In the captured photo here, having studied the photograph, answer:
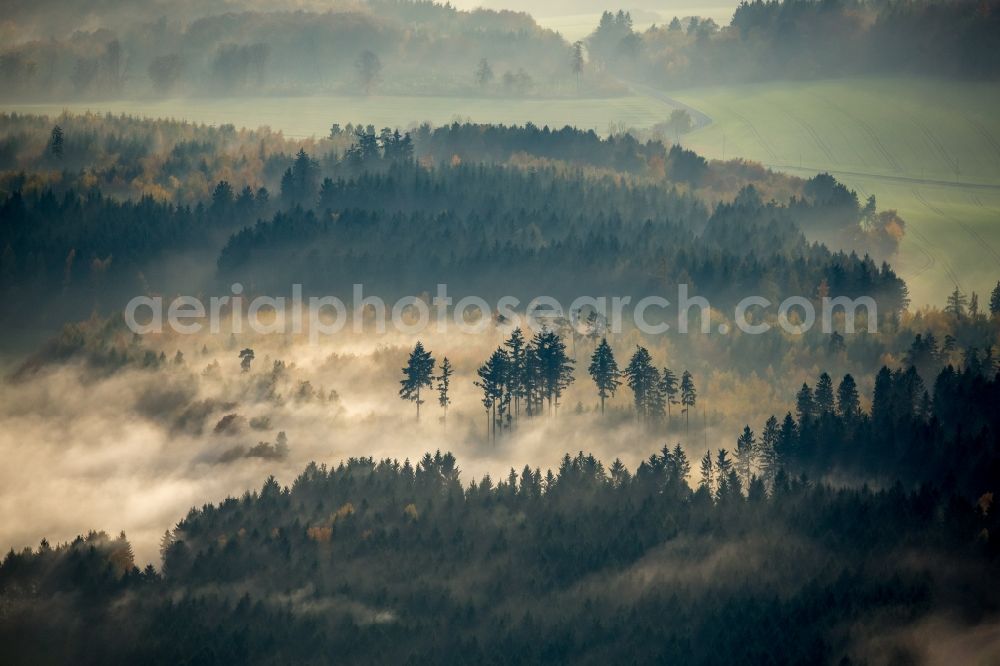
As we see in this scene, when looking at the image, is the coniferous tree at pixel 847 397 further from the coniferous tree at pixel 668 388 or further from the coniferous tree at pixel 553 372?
the coniferous tree at pixel 553 372

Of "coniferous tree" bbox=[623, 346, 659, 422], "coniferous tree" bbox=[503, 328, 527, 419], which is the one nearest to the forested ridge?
"coniferous tree" bbox=[623, 346, 659, 422]

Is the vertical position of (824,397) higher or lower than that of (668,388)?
lower

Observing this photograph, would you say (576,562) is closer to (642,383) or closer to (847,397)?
(642,383)

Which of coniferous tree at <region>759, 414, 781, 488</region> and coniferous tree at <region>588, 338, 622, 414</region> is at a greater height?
coniferous tree at <region>588, 338, 622, 414</region>

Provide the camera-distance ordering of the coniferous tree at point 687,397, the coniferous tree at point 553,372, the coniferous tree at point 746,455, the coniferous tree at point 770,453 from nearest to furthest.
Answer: the coniferous tree at point 770,453, the coniferous tree at point 746,455, the coniferous tree at point 687,397, the coniferous tree at point 553,372

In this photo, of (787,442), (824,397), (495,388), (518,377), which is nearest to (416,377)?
(495,388)

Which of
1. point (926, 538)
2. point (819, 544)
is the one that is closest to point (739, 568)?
point (819, 544)

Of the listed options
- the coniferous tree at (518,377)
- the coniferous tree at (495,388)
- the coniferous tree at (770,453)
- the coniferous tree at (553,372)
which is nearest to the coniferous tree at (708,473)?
the coniferous tree at (770,453)

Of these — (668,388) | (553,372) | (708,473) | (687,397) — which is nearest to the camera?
(708,473)

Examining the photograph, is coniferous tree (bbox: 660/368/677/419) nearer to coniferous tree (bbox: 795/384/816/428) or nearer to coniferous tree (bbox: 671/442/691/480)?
coniferous tree (bbox: 671/442/691/480)

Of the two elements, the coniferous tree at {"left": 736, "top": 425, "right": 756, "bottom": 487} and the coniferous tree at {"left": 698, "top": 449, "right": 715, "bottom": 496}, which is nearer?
the coniferous tree at {"left": 698, "top": 449, "right": 715, "bottom": 496}
